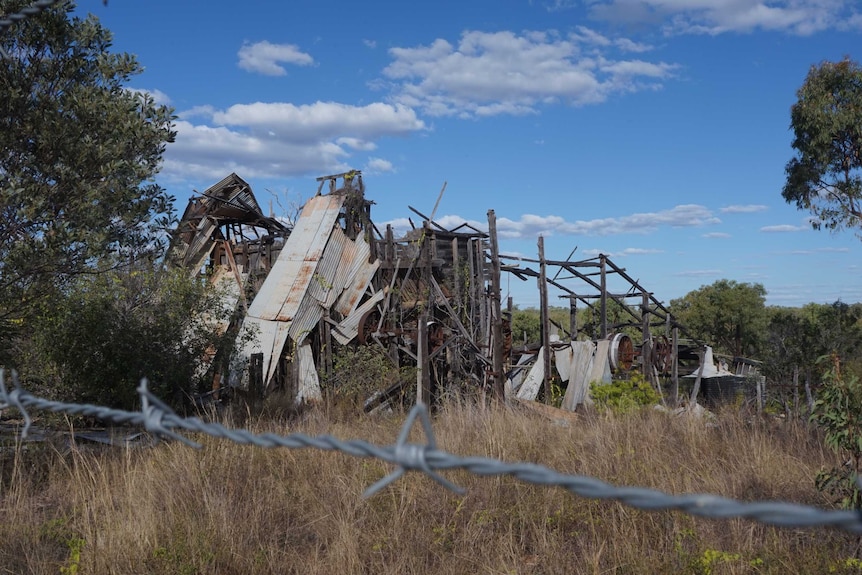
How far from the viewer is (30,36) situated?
6.69m

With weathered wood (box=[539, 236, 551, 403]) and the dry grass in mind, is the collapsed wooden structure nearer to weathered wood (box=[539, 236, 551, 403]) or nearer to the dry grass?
weathered wood (box=[539, 236, 551, 403])

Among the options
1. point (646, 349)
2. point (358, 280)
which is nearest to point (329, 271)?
point (358, 280)

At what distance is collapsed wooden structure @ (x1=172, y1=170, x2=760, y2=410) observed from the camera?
43.2 feet

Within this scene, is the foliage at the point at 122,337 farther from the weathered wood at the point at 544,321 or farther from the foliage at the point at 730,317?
the foliage at the point at 730,317

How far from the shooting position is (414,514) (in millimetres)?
5035

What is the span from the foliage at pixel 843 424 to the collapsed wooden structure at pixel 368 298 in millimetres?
7567

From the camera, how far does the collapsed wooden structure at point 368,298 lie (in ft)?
43.2

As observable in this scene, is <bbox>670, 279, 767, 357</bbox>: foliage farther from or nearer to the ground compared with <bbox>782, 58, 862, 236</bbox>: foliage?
nearer to the ground

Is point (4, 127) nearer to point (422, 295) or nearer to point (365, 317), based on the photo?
point (365, 317)

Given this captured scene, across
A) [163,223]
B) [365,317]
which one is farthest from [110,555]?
[365,317]

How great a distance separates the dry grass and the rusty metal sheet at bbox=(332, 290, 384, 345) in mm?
7431

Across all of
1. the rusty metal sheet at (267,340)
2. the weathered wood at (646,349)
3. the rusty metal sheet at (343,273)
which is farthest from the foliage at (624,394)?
the weathered wood at (646,349)

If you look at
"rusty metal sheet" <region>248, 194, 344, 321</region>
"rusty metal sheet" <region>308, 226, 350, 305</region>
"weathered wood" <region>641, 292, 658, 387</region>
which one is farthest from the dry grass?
"weathered wood" <region>641, 292, 658, 387</region>

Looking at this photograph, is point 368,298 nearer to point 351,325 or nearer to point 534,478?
point 351,325
